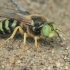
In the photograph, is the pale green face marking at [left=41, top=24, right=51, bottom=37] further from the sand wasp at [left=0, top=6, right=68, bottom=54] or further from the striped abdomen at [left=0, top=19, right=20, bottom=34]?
the striped abdomen at [left=0, top=19, right=20, bottom=34]

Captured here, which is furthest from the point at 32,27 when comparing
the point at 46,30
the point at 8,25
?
the point at 8,25

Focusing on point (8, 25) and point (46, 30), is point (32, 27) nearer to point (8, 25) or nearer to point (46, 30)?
point (46, 30)

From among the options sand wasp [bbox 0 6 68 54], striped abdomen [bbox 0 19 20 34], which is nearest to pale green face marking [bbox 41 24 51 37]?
→ sand wasp [bbox 0 6 68 54]

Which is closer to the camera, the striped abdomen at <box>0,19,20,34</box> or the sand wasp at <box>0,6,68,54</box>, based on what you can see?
the sand wasp at <box>0,6,68,54</box>

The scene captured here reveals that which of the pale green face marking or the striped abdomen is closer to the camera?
the pale green face marking

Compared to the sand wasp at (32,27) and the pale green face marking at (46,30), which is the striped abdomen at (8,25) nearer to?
the sand wasp at (32,27)

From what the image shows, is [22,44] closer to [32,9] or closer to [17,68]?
[17,68]

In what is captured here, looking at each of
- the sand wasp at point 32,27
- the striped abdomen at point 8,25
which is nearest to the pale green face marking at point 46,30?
the sand wasp at point 32,27

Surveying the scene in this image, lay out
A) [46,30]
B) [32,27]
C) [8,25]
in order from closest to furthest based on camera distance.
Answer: [46,30] < [32,27] < [8,25]

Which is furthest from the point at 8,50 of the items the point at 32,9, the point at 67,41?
the point at 32,9
